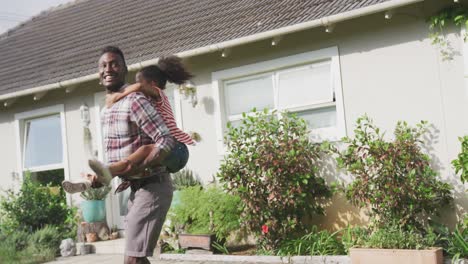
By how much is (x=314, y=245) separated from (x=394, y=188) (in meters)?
1.16

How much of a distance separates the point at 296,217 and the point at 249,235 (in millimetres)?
1000

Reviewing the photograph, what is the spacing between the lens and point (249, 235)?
295 inches

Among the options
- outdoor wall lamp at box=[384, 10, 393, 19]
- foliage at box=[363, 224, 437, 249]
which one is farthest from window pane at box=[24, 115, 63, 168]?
foliage at box=[363, 224, 437, 249]

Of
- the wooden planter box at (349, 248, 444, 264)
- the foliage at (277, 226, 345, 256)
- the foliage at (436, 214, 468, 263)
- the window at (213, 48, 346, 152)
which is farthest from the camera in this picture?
the window at (213, 48, 346, 152)

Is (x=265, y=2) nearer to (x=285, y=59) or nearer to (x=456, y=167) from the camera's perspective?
(x=285, y=59)

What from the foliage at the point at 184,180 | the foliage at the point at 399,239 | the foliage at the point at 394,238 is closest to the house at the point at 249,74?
the foliage at the point at 184,180

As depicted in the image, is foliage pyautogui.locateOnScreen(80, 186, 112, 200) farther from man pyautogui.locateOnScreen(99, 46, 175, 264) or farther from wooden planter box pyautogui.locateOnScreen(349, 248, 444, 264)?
man pyautogui.locateOnScreen(99, 46, 175, 264)

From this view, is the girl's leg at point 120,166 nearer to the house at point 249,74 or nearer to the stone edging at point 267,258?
the stone edging at point 267,258

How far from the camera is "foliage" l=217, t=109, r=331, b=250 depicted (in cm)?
660

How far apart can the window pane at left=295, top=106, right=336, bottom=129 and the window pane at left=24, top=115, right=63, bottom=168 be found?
5038 mm

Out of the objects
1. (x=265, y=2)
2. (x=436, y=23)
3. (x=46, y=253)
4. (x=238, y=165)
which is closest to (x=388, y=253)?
(x=238, y=165)

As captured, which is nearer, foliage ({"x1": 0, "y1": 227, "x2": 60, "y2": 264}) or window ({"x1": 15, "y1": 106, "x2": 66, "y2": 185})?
foliage ({"x1": 0, "y1": 227, "x2": 60, "y2": 264})

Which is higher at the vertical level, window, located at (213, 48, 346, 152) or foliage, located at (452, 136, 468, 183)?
window, located at (213, 48, 346, 152)

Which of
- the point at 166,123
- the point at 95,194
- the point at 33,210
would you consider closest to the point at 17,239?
the point at 33,210
